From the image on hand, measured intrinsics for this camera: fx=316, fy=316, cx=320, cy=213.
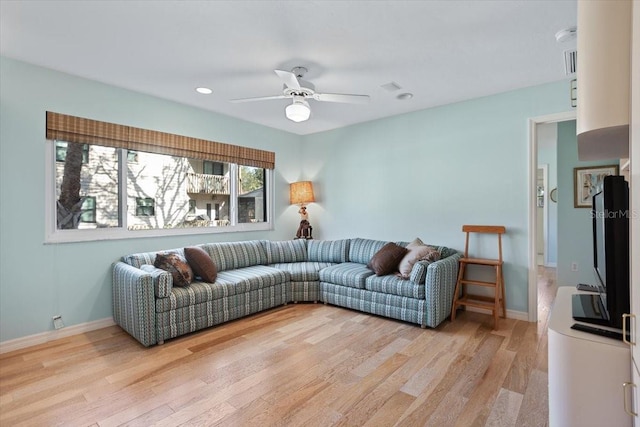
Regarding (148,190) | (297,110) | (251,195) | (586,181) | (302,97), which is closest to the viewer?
(297,110)

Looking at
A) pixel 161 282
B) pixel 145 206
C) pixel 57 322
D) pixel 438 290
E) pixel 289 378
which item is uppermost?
pixel 145 206

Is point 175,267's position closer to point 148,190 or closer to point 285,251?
point 148,190

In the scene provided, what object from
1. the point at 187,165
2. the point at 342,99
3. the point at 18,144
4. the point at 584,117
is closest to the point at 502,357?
the point at 584,117

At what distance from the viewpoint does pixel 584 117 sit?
1.31 meters

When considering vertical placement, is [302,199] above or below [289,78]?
below

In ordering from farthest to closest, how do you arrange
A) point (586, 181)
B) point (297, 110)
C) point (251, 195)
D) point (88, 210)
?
point (251, 195)
point (586, 181)
point (88, 210)
point (297, 110)

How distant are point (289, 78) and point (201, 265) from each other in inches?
83.6

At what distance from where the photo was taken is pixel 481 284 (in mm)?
3395

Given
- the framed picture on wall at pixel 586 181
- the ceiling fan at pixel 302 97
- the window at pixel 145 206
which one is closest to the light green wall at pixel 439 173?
the ceiling fan at pixel 302 97

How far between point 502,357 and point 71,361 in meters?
3.53

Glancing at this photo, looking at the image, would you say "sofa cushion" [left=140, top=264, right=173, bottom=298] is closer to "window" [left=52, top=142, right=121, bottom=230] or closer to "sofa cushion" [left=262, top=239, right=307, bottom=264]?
"window" [left=52, top=142, right=121, bottom=230]

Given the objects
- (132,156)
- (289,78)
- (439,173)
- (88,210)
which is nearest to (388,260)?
(439,173)

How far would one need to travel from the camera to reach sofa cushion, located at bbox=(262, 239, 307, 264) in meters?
4.56

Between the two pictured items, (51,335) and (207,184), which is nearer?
(51,335)
